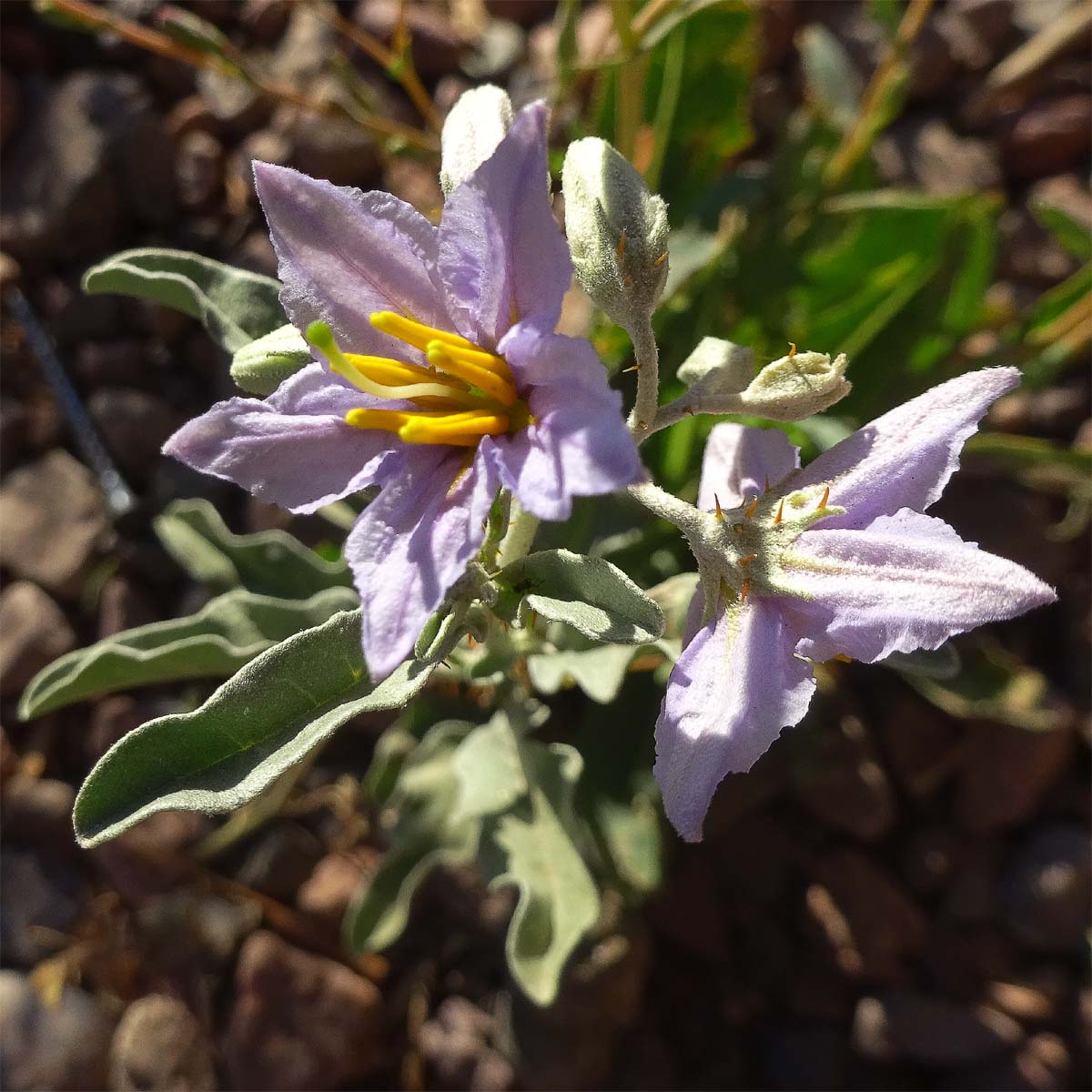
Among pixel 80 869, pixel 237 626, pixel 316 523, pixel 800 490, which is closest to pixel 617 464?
pixel 800 490

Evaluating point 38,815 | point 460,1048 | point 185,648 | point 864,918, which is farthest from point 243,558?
point 864,918

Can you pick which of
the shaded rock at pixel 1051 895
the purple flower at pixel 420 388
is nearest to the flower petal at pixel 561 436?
the purple flower at pixel 420 388

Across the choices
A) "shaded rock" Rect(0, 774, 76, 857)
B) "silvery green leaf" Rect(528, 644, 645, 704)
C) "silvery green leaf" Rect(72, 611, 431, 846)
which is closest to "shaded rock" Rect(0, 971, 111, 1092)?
"shaded rock" Rect(0, 774, 76, 857)

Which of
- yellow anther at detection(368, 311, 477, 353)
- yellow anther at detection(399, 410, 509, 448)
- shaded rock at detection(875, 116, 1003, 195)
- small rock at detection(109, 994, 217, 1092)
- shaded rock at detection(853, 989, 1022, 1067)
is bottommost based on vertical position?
shaded rock at detection(853, 989, 1022, 1067)

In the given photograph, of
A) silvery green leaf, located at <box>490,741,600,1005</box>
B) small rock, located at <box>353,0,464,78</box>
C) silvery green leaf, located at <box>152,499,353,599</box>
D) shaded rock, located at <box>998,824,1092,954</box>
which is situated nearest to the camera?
silvery green leaf, located at <box>490,741,600,1005</box>

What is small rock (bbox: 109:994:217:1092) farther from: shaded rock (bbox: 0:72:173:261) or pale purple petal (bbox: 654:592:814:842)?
shaded rock (bbox: 0:72:173:261)

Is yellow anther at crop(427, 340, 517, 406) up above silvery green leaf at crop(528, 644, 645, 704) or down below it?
above
